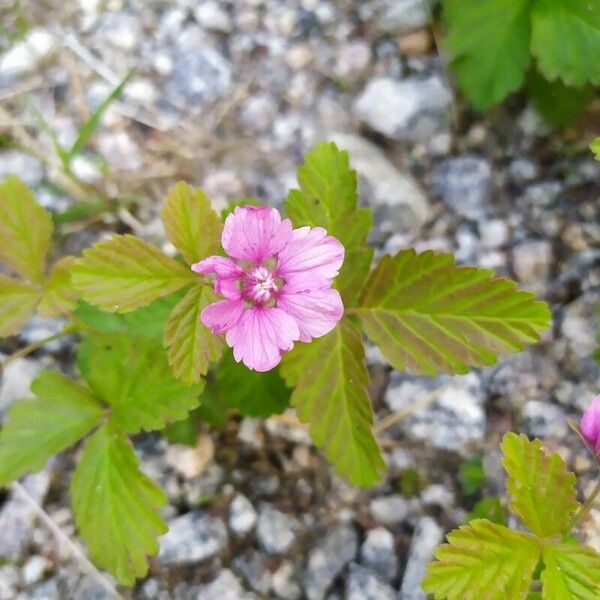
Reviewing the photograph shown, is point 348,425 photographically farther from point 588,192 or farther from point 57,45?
point 57,45

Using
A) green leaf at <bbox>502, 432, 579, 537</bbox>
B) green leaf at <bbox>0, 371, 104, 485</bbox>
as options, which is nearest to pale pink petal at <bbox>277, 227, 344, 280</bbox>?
green leaf at <bbox>502, 432, 579, 537</bbox>

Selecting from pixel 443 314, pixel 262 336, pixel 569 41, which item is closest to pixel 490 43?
pixel 569 41

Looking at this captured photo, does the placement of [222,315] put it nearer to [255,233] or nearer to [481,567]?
[255,233]

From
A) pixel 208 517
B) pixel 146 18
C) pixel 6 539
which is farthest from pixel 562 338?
pixel 146 18

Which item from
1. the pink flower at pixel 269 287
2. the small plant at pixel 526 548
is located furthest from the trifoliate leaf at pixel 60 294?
the small plant at pixel 526 548

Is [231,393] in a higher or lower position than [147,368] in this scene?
lower

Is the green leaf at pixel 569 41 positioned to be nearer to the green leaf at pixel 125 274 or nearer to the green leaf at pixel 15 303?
the green leaf at pixel 125 274

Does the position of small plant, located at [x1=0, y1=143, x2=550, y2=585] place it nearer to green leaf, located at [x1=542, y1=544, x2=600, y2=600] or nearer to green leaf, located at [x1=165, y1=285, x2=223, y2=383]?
green leaf, located at [x1=165, y1=285, x2=223, y2=383]
